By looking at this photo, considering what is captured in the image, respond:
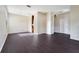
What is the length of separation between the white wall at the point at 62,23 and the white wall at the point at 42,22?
1.64 meters

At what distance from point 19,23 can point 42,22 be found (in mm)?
2771

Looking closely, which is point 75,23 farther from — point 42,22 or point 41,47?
point 42,22

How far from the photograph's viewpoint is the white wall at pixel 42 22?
902 centimetres

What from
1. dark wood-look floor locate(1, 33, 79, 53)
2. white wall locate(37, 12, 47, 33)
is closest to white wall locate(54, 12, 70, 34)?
white wall locate(37, 12, 47, 33)

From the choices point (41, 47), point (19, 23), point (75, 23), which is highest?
point (19, 23)

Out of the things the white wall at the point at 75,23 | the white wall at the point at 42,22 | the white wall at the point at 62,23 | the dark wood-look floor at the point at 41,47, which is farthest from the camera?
the white wall at the point at 62,23

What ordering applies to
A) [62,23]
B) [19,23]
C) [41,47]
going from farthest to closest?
[19,23]
[62,23]
[41,47]

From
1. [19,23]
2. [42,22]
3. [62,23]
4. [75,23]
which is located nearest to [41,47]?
[75,23]

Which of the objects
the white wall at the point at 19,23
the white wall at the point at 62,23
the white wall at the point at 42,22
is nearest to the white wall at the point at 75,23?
the white wall at the point at 62,23

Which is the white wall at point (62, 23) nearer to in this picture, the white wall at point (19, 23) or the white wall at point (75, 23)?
the white wall at point (19, 23)

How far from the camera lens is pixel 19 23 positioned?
1026 centimetres

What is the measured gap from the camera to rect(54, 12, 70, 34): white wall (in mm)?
9133
